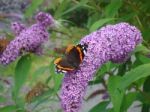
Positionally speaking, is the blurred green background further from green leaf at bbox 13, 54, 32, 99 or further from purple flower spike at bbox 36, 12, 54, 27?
purple flower spike at bbox 36, 12, 54, 27

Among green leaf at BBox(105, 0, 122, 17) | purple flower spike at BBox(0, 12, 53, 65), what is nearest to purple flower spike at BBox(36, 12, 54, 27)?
purple flower spike at BBox(0, 12, 53, 65)

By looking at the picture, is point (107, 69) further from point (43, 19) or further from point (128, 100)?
point (43, 19)

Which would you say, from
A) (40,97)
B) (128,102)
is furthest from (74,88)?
(40,97)

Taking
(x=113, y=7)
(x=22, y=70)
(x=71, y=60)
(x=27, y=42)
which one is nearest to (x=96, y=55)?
(x=71, y=60)

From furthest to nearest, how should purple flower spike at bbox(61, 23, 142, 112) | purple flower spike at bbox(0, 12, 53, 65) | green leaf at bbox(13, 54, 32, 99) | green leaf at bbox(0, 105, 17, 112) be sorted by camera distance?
green leaf at bbox(0, 105, 17, 112) < green leaf at bbox(13, 54, 32, 99) < purple flower spike at bbox(0, 12, 53, 65) < purple flower spike at bbox(61, 23, 142, 112)

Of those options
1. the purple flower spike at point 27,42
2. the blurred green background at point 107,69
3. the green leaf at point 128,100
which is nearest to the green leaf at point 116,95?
the blurred green background at point 107,69

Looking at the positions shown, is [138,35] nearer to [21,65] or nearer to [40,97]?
[21,65]

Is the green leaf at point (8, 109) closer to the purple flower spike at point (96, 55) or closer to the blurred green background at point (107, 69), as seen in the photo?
the blurred green background at point (107, 69)
